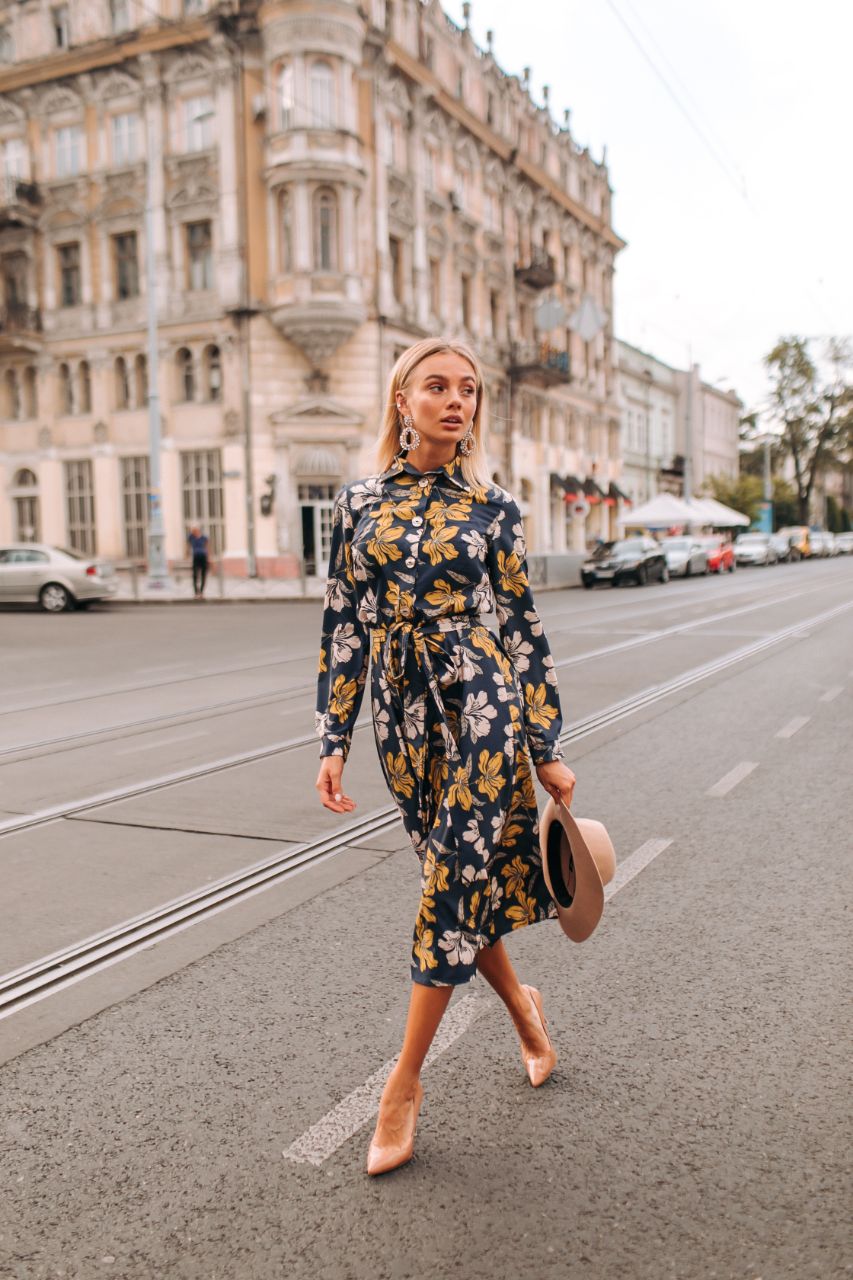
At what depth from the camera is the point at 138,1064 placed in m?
3.16

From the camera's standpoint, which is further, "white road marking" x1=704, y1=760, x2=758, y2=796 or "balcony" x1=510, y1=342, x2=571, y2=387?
"balcony" x1=510, y1=342, x2=571, y2=387

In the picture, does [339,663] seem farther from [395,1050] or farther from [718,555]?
[718,555]

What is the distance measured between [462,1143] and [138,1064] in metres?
0.97

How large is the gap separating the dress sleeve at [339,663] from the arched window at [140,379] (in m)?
33.9

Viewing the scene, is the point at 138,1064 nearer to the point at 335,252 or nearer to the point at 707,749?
the point at 707,749

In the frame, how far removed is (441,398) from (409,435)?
0.12 meters

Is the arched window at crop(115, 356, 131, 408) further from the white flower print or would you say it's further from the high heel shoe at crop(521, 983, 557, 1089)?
the white flower print

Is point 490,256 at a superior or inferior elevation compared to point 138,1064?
superior

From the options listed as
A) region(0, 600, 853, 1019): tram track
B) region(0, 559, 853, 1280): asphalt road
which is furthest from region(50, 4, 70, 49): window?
region(0, 600, 853, 1019): tram track

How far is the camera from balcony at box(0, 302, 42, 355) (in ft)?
117

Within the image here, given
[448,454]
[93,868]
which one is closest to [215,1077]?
[448,454]

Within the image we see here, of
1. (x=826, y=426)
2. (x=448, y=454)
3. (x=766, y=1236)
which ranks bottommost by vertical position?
(x=766, y=1236)

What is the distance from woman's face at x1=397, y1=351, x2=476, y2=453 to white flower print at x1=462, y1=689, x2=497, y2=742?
0.60 metres

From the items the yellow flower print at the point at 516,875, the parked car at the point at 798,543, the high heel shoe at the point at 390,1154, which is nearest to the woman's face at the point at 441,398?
the yellow flower print at the point at 516,875
